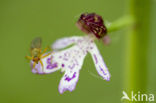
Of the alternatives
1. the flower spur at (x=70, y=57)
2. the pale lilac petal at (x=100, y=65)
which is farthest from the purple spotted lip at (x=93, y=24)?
the pale lilac petal at (x=100, y=65)

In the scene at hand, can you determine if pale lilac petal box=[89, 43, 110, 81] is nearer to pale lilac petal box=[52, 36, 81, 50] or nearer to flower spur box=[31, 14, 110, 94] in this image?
flower spur box=[31, 14, 110, 94]

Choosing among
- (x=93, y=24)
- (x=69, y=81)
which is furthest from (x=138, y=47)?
(x=69, y=81)

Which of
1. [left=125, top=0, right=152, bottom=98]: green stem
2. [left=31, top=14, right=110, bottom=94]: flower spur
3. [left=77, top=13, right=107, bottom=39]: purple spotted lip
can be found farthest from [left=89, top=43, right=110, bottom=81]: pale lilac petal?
[left=125, top=0, right=152, bottom=98]: green stem

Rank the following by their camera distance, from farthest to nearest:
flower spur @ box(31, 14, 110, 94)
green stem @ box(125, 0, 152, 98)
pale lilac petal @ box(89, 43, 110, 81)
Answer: green stem @ box(125, 0, 152, 98)
flower spur @ box(31, 14, 110, 94)
pale lilac petal @ box(89, 43, 110, 81)

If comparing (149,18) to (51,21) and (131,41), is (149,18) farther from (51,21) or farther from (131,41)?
(51,21)

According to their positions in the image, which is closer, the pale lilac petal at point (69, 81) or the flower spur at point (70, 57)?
the pale lilac petal at point (69, 81)

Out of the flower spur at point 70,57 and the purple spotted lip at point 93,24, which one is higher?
the purple spotted lip at point 93,24

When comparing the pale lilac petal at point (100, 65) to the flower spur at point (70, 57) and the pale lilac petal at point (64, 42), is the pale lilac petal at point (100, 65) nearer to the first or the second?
the flower spur at point (70, 57)
